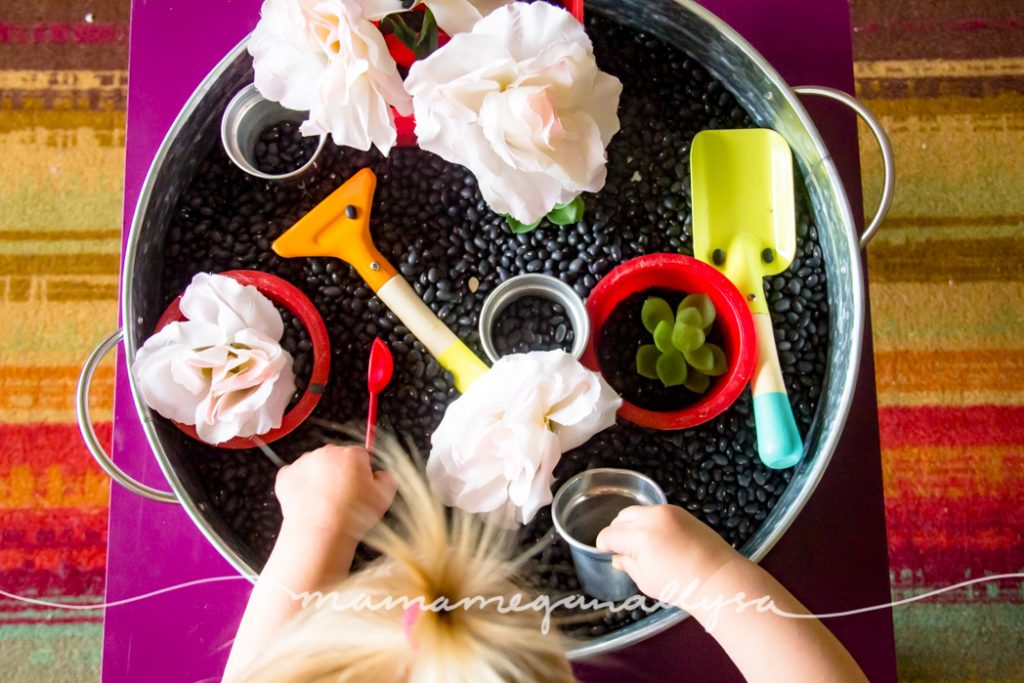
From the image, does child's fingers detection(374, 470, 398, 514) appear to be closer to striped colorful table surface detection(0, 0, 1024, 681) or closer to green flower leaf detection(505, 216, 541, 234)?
green flower leaf detection(505, 216, 541, 234)

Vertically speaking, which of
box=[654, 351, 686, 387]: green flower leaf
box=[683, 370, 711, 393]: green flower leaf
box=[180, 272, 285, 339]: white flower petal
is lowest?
box=[683, 370, 711, 393]: green flower leaf

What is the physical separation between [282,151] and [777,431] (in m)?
0.52

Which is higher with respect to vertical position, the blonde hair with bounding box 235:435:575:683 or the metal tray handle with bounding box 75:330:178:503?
the metal tray handle with bounding box 75:330:178:503

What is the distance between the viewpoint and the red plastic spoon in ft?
2.35

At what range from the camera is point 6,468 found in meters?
1.18

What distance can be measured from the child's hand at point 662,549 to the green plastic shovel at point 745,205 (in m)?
0.22

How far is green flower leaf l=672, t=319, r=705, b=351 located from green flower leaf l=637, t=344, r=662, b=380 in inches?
0.9

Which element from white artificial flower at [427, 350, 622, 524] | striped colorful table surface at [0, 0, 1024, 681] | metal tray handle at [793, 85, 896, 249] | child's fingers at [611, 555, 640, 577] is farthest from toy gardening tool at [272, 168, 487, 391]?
striped colorful table surface at [0, 0, 1024, 681]

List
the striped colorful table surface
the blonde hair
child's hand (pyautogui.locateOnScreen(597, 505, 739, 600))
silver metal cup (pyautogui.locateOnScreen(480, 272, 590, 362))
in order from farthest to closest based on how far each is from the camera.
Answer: the striped colorful table surface
silver metal cup (pyautogui.locateOnScreen(480, 272, 590, 362))
child's hand (pyautogui.locateOnScreen(597, 505, 739, 600))
the blonde hair

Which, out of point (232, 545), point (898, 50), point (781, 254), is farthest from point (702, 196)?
point (898, 50)

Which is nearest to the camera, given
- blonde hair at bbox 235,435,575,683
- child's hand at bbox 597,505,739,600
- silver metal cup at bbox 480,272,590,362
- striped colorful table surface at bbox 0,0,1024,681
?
blonde hair at bbox 235,435,575,683

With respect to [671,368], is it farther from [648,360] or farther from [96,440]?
[96,440]

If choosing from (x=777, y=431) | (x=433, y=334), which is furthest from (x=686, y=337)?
(x=433, y=334)

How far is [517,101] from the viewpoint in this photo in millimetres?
594
